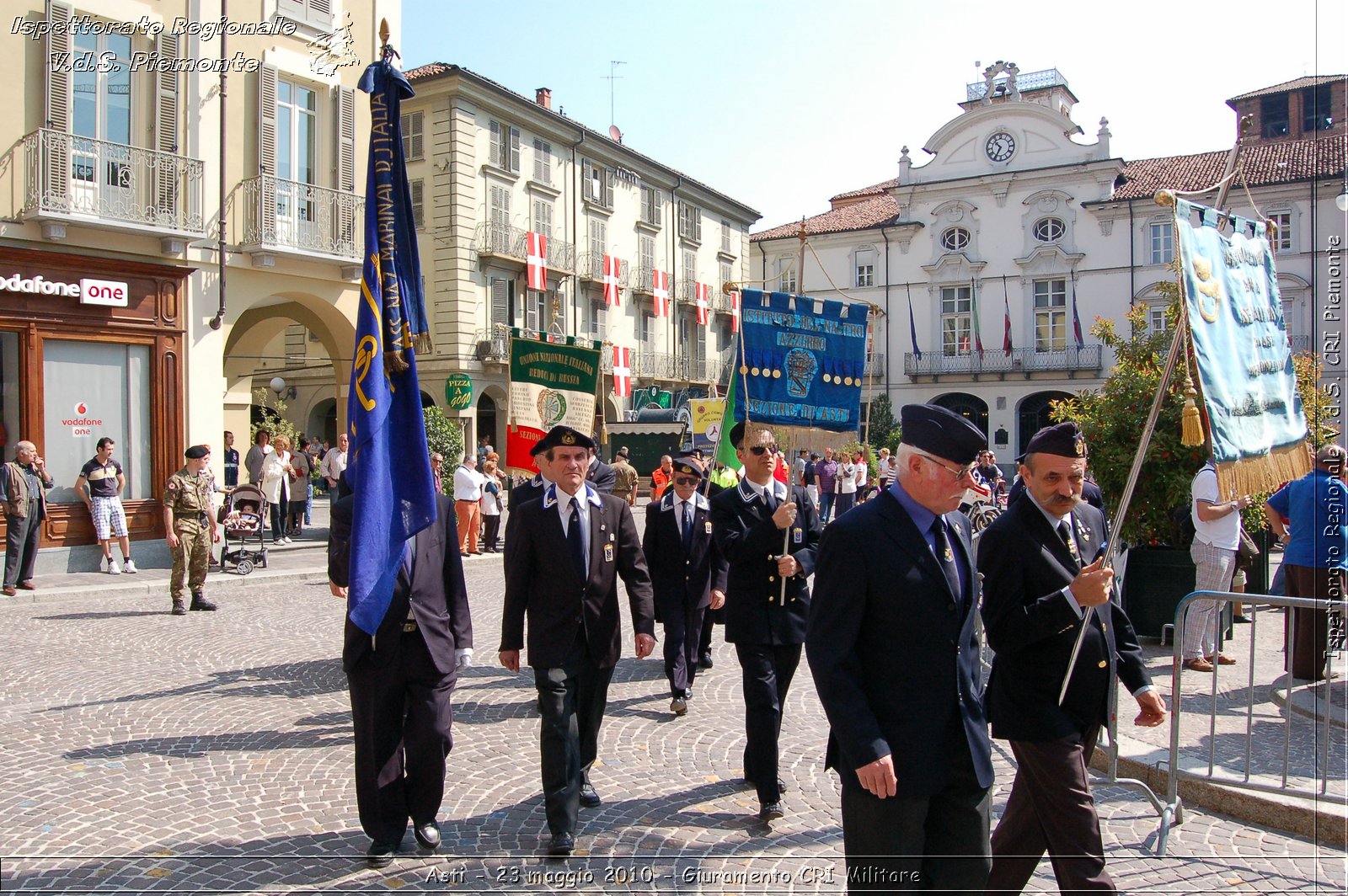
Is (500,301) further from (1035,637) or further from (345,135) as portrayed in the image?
(1035,637)

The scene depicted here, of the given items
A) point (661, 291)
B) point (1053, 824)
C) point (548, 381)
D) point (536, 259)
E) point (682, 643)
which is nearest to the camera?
point (1053, 824)

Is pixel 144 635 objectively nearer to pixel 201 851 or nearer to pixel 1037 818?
pixel 201 851

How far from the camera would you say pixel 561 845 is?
4.34 metres

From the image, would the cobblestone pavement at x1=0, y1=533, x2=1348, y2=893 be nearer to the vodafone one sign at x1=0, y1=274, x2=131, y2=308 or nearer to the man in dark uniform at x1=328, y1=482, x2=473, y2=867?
the man in dark uniform at x1=328, y1=482, x2=473, y2=867

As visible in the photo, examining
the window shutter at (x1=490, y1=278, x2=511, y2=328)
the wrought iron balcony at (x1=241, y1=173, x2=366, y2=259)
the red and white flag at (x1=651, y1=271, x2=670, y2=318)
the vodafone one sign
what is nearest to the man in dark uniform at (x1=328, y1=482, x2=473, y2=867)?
the vodafone one sign

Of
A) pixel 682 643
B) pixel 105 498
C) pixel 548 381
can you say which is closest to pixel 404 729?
pixel 682 643

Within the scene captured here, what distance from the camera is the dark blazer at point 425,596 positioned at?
4.42 meters

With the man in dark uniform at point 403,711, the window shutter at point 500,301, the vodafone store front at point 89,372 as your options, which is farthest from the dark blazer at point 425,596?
the window shutter at point 500,301

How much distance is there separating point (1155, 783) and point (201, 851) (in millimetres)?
4836

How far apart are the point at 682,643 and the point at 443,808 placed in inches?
98.3

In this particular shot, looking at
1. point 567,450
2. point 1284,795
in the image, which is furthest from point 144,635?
point 1284,795

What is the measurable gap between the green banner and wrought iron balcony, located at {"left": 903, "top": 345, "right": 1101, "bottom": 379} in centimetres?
3891

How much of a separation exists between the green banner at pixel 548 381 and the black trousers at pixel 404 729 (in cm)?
547

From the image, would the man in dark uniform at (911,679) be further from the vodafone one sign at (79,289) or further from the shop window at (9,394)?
the shop window at (9,394)
